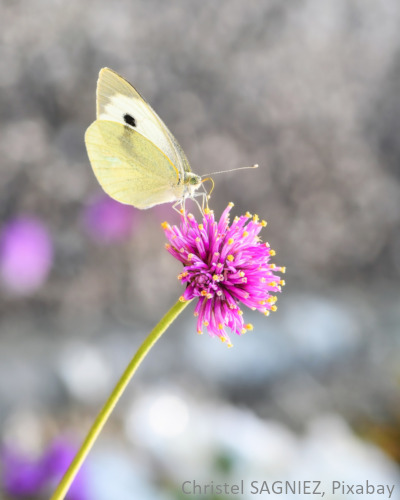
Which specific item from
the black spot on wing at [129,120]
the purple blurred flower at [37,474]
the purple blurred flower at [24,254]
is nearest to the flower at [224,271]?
the black spot on wing at [129,120]

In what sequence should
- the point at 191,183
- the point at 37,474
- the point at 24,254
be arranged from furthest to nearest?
the point at 24,254
the point at 37,474
the point at 191,183

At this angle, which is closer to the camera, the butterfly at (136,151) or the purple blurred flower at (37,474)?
the butterfly at (136,151)

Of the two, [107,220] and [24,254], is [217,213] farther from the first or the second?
[24,254]

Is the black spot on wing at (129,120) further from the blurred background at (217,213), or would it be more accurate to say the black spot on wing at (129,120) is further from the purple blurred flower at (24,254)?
the purple blurred flower at (24,254)

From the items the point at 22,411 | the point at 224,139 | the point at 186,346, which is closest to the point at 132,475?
the point at 22,411

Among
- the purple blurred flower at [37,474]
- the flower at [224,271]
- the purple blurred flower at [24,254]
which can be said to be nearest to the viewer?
the flower at [224,271]

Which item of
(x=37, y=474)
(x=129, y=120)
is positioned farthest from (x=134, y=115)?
→ (x=37, y=474)

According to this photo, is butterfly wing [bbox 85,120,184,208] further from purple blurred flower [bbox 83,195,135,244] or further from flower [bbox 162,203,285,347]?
purple blurred flower [bbox 83,195,135,244]

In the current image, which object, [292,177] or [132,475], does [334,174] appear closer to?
[292,177]
